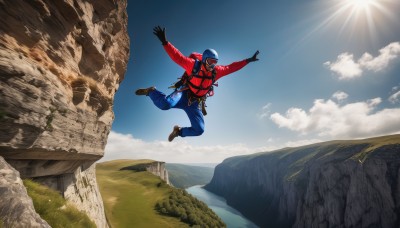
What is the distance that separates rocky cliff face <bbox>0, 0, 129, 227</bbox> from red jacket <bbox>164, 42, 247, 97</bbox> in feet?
13.7

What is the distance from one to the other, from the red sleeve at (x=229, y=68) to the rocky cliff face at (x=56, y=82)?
19.5 feet

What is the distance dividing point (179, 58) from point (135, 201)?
44091mm

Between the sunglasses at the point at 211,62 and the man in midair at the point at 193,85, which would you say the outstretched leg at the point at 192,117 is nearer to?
the man in midair at the point at 193,85

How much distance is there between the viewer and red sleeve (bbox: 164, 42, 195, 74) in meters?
7.99

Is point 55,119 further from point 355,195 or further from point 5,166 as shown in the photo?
point 355,195

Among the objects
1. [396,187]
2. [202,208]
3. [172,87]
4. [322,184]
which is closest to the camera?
[172,87]

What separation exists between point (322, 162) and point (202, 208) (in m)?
69.6

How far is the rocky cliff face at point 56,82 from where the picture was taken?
6.49 metres

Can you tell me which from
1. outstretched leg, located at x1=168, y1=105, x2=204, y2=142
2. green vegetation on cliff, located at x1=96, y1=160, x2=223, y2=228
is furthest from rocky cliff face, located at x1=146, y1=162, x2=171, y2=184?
outstretched leg, located at x1=168, y1=105, x2=204, y2=142

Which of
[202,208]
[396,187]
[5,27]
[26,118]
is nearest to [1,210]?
[26,118]

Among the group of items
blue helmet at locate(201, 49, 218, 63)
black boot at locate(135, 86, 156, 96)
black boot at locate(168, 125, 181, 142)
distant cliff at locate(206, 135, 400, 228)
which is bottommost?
distant cliff at locate(206, 135, 400, 228)

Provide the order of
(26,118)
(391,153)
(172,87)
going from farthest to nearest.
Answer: (391,153), (172,87), (26,118)

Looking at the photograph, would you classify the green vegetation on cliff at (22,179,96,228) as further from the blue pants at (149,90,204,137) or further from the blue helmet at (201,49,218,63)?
the blue helmet at (201,49,218,63)

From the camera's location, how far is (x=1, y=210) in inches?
161
